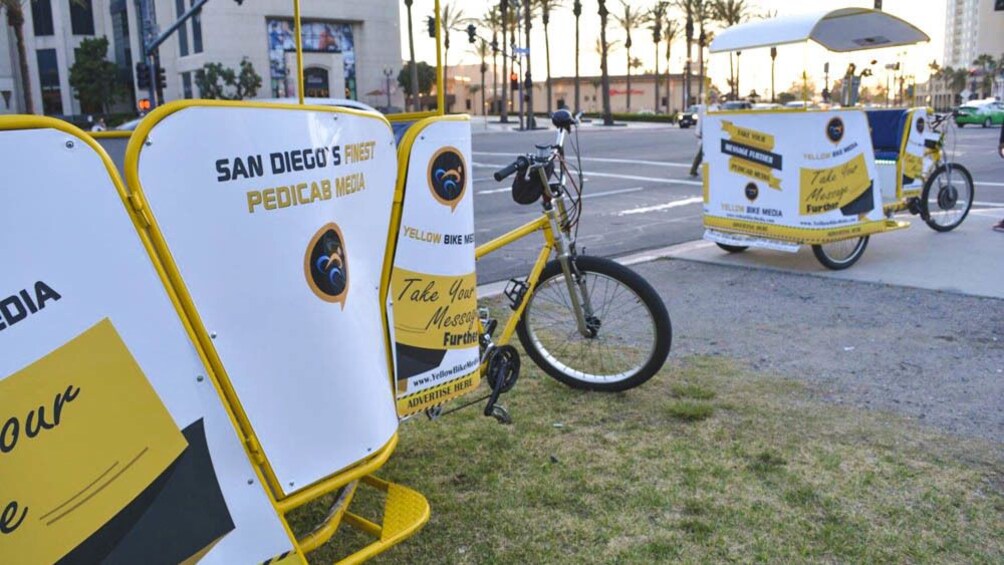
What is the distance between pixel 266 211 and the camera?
7.36 feet

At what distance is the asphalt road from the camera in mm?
8891

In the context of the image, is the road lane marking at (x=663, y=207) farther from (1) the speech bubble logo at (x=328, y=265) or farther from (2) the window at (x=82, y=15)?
(1) the speech bubble logo at (x=328, y=265)

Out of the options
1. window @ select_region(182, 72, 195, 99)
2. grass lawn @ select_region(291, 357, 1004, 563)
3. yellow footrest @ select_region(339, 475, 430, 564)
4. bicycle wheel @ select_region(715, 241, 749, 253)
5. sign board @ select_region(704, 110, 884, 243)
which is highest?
window @ select_region(182, 72, 195, 99)

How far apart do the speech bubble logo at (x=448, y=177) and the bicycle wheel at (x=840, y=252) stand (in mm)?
5201

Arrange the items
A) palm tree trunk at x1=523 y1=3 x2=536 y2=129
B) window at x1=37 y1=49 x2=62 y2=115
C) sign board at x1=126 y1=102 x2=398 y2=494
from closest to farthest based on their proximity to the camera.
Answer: sign board at x1=126 y1=102 x2=398 y2=494 → window at x1=37 y1=49 x2=62 y2=115 → palm tree trunk at x1=523 y1=3 x2=536 y2=129

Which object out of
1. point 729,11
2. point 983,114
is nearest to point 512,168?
point 983,114

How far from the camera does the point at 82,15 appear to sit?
578 cm

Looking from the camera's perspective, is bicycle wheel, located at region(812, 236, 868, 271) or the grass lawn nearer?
the grass lawn

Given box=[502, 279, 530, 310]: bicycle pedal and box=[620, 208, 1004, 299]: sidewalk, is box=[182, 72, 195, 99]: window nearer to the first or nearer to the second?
box=[502, 279, 530, 310]: bicycle pedal

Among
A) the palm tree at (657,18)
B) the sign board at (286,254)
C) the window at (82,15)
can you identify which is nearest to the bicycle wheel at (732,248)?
the window at (82,15)

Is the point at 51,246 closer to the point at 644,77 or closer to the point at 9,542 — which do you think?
the point at 9,542

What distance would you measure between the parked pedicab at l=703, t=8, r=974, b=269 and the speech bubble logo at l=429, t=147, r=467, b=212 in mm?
5018

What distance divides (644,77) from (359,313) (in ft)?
336

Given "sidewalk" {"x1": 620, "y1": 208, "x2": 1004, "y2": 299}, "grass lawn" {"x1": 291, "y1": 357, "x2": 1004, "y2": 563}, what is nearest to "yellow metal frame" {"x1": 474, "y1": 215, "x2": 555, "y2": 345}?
"grass lawn" {"x1": 291, "y1": 357, "x2": 1004, "y2": 563}
